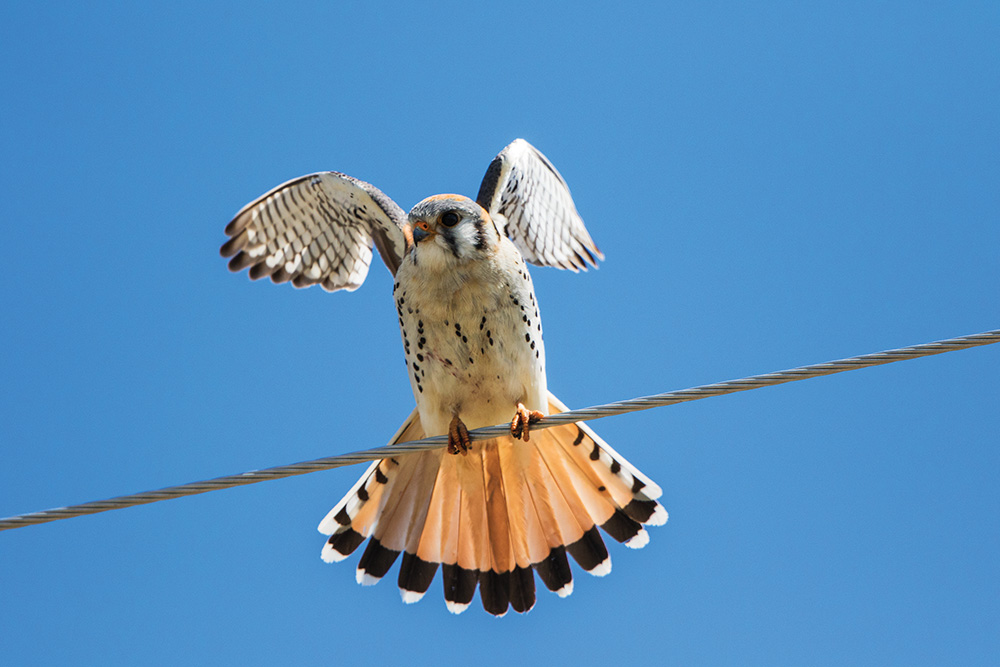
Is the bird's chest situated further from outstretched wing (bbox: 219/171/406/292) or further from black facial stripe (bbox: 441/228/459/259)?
outstretched wing (bbox: 219/171/406/292)

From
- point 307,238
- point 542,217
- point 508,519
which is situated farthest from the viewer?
point 542,217

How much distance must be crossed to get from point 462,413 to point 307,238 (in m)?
2.01

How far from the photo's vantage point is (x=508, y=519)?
4684 millimetres

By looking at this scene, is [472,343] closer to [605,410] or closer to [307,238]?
[605,410]

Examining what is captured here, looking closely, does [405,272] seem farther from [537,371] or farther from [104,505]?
[104,505]

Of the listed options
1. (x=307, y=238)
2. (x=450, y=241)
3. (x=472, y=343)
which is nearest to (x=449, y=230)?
(x=450, y=241)

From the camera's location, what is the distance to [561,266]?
5.95 metres

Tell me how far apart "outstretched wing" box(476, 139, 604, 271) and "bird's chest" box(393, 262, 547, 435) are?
1586 millimetres

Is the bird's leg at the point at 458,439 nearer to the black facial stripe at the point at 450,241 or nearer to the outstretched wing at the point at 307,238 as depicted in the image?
the black facial stripe at the point at 450,241

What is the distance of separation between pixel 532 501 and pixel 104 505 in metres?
2.32

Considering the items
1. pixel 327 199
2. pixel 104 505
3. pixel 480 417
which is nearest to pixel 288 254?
pixel 327 199

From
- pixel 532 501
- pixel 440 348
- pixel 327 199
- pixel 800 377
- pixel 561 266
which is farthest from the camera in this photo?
pixel 561 266

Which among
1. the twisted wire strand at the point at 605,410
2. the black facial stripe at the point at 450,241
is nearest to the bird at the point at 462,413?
the black facial stripe at the point at 450,241

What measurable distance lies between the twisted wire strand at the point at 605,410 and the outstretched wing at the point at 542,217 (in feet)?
9.55
